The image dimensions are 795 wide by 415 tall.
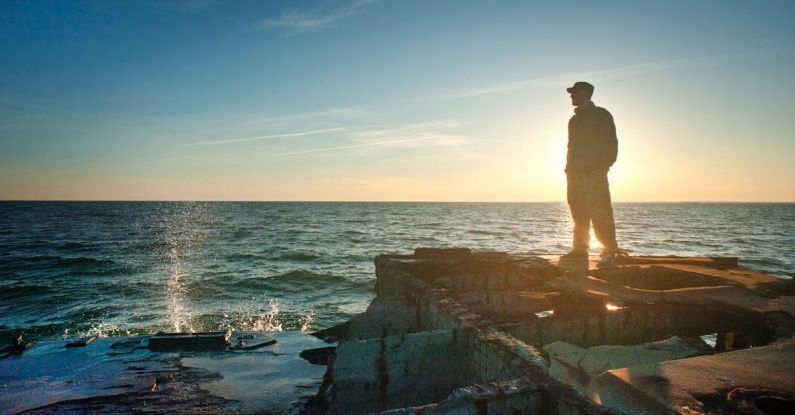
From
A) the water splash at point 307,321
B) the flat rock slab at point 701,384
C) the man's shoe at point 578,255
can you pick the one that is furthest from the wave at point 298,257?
the flat rock slab at point 701,384

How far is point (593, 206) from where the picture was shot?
805 centimetres

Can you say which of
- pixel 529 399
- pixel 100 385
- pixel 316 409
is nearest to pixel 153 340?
pixel 100 385

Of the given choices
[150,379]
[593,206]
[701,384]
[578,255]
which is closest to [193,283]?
[150,379]

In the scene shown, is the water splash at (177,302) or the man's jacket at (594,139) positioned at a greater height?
the man's jacket at (594,139)

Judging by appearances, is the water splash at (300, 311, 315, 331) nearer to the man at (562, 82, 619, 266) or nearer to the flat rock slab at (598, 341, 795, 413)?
the man at (562, 82, 619, 266)

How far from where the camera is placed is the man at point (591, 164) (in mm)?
7887

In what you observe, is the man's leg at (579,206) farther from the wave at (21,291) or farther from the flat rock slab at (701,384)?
the wave at (21,291)

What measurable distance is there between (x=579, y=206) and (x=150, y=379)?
7.98 m

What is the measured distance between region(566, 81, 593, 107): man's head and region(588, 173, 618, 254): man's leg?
1.52 meters

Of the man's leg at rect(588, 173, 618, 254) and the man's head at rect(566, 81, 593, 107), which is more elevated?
the man's head at rect(566, 81, 593, 107)

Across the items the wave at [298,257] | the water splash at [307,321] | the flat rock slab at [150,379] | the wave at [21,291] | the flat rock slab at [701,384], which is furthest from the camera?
the wave at [298,257]

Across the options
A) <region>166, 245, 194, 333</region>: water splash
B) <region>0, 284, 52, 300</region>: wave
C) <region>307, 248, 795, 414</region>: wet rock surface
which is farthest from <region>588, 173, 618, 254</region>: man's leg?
<region>0, 284, 52, 300</region>: wave

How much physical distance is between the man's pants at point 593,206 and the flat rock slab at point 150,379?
5.71 metres

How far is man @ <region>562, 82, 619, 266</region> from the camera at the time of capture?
789 cm
